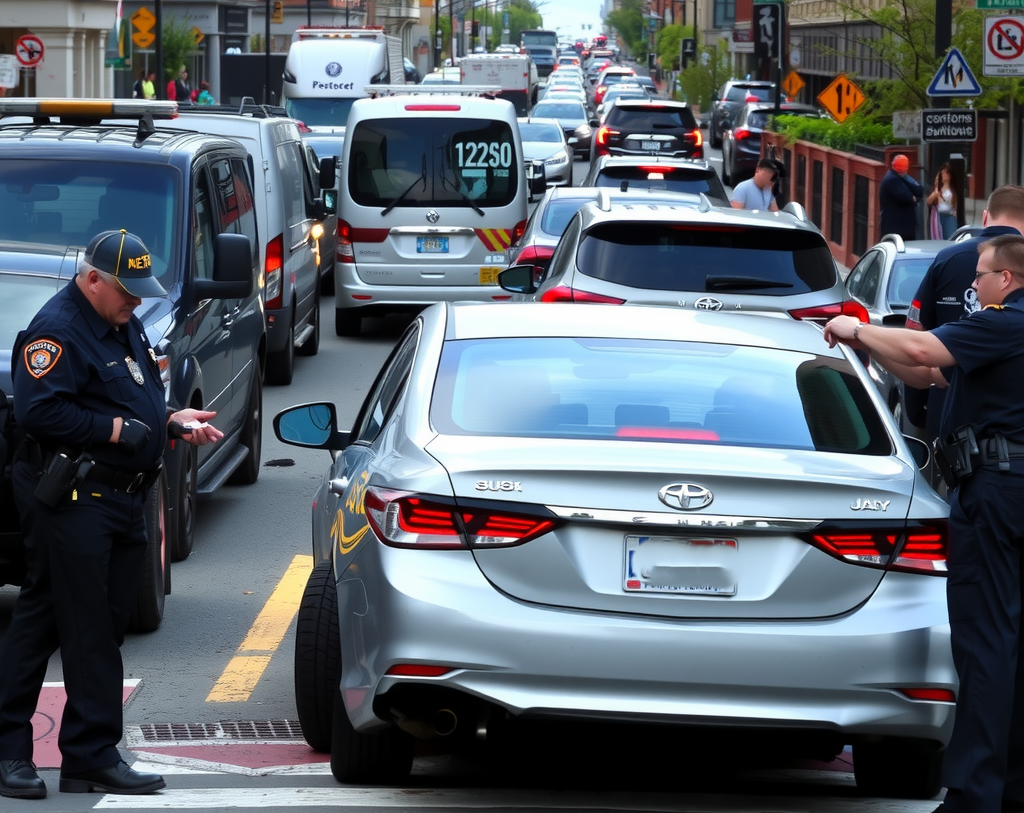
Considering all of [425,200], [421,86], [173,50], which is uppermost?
[173,50]

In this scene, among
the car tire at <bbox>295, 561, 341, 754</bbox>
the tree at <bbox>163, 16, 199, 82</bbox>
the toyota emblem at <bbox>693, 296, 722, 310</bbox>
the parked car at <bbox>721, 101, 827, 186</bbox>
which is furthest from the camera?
the tree at <bbox>163, 16, 199, 82</bbox>

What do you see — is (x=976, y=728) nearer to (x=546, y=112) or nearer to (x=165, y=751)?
(x=165, y=751)

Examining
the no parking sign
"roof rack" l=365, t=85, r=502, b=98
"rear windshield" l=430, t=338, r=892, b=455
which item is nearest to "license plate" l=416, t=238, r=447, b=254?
the no parking sign

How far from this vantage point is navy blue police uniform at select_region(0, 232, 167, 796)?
539 centimetres

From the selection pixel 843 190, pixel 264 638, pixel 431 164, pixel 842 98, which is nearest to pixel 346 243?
pixel 431 164

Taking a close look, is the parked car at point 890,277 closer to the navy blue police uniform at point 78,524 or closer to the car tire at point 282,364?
the car tire at point 282,364

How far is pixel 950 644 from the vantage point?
196 inches

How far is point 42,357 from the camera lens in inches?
212

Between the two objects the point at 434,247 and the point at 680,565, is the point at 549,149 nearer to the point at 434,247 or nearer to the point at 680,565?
the point at 434,247

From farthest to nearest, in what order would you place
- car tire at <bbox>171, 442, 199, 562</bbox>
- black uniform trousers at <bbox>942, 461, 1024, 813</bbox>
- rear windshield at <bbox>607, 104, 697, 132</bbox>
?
rear windshield at <bbox>607, 104, 697, 132</bbox>, car tire at <bbox>171, 442, 199, 562</bbox>, black uniform trousers at <bbox>942, 461, 1024, 813</bbox>

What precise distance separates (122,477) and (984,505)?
2.52m

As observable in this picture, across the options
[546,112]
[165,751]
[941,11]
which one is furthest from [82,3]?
[165,751]

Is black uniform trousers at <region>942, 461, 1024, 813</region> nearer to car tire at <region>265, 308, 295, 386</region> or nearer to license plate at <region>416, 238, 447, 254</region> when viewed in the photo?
car tire at <region>265, 308, 295, 386</region>

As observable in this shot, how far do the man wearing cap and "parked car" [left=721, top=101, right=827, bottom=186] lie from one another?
56.1 ft
